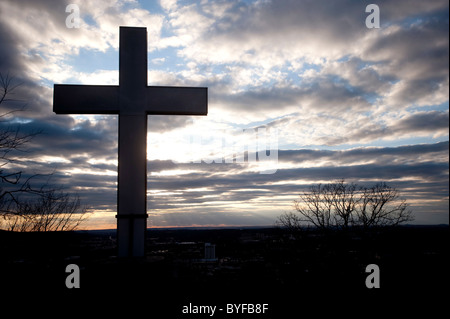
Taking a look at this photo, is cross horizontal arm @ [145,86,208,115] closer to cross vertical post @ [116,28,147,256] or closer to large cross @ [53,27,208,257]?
large cross @ [53,27,208,257]

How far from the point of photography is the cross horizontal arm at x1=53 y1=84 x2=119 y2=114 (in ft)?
17.6

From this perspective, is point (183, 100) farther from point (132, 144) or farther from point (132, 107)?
point (132, 144)

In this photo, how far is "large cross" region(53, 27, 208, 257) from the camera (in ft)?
16.7

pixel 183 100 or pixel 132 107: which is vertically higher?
pixel 183 100

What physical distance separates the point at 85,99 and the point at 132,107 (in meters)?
0.84

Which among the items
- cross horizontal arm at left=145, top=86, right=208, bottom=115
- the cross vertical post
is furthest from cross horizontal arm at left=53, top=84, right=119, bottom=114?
cross horizontal arm at left=145, top=86, right=208, bottom=115

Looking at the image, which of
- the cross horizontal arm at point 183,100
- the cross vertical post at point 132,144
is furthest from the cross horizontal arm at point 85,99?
the cross horizontal arm at point 183,100

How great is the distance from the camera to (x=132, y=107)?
17.5ft

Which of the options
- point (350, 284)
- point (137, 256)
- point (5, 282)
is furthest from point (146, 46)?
point (350, 284)

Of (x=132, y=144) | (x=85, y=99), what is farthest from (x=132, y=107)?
(x=85, y=99)

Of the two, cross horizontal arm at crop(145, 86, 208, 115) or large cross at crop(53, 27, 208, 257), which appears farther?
cross horizontal arm at crop(145, 86, 208, 115)

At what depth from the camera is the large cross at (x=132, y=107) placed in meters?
5.09

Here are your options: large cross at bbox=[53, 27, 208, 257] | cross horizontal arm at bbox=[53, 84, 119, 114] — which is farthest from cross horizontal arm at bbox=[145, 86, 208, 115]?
cross horizontal arm at bbox=[53, 84, 119, 114]

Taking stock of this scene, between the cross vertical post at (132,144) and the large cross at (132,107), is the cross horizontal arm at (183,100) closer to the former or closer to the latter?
the large cross at (132,107)
